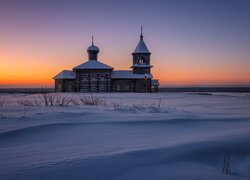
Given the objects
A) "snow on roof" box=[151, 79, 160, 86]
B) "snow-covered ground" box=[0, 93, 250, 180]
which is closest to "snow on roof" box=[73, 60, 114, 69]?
"snow on roof" box=[151, 79, 160, 86]

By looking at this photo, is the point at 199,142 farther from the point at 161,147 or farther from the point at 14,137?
the point at 14,137

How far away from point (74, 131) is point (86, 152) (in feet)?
3.63

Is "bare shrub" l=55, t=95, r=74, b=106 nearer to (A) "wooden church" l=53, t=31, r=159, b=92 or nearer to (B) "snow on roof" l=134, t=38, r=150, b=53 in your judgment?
(A) "wooden church" l=53, t=31, r=159, b=92

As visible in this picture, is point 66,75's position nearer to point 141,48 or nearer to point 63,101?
point 141,48

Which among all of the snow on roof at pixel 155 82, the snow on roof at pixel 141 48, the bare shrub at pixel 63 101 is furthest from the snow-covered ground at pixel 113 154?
the snow on roof at pixel 155 82

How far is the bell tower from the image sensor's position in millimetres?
33059

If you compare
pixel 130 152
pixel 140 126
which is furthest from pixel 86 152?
pixel 140 126

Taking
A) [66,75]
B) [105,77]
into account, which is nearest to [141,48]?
[105,77]

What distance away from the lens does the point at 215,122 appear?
12.4 ft

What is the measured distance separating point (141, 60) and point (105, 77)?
6.64 meters

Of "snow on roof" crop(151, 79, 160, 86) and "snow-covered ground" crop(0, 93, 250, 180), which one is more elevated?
"snow on roof" crop(151, 79, 160, 86)

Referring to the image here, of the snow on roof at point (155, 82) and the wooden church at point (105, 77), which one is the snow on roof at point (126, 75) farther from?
the snow on roof at point (155, 82)

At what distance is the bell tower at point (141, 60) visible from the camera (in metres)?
33.1

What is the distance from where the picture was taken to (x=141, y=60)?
110 feet
